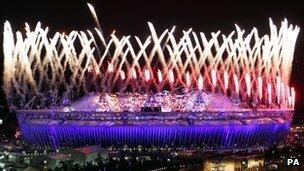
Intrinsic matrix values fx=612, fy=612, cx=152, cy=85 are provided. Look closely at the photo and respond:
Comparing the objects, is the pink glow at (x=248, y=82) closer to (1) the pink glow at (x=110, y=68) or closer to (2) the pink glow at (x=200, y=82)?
(2) the pink glow at (x=200, y=82)

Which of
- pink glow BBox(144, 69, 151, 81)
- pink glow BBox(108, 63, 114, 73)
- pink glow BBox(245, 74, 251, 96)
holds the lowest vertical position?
pink glow BBox(245, 74, 251, 96)

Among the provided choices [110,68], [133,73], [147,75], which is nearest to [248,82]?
[147,75]

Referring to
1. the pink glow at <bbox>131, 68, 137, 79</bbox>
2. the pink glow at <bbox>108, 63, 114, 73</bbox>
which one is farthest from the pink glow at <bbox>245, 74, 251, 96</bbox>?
the pink glow at <bbox>108, 63, 114, 73</bbox>

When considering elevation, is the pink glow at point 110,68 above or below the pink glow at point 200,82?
above

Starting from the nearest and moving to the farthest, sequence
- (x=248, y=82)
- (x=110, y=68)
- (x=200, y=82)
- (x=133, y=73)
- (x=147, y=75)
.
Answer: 1. (x=110, y=68)
2. (x=248, y=82)
3. (x=200, y=82)
4. (x=147, y=75)
5. (x=133, y=73)

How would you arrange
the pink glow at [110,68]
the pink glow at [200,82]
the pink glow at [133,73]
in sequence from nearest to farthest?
1. the pink glow at [110,68]
2. the pink glow at [200,82]
3. the pink glow at [133,73]

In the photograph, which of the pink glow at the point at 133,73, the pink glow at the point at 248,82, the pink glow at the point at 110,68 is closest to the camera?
the pink glow at the point at 110,68

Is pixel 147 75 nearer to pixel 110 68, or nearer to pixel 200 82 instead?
pixel 110 68

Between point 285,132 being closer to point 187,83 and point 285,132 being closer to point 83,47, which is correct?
point 187,83

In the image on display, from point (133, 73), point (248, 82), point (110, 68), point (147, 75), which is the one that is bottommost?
point (248, 82)

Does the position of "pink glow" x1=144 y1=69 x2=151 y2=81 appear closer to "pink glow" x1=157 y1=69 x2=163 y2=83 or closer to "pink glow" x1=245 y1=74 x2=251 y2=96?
"pink glow" x1=157 y1=69 x2=163 y2=83

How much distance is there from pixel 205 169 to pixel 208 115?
38.3ft

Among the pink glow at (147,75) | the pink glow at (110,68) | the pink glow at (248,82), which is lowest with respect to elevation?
the pink glow at (248,82)

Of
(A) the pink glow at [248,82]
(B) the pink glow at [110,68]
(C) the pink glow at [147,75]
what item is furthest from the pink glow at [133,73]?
(A) the pink glow at [248,82]
